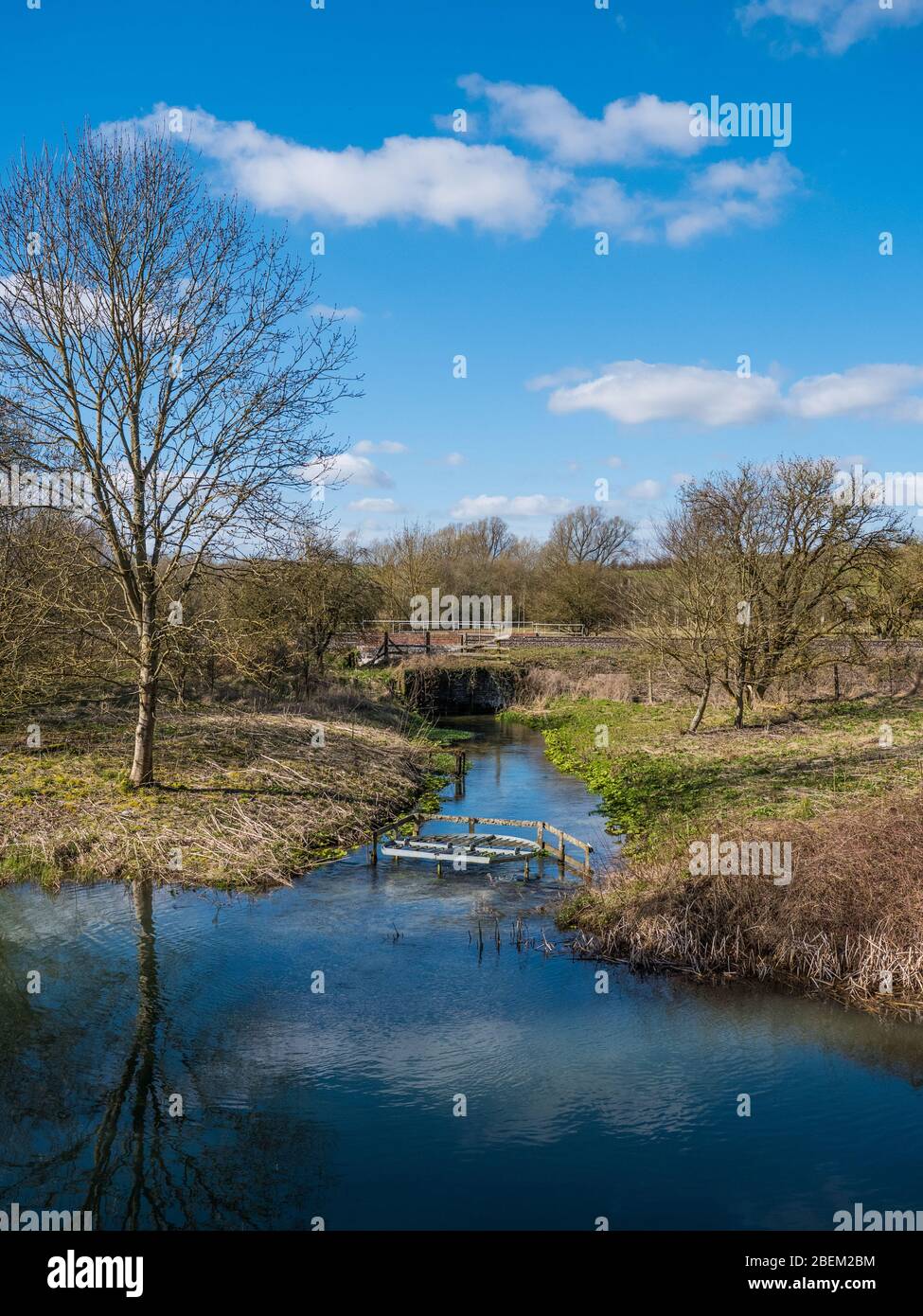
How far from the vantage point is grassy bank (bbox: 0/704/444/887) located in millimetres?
16406

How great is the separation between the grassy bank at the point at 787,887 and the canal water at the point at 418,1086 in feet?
1.98

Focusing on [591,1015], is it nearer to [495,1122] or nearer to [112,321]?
[495,1122]

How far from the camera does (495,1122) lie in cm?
905

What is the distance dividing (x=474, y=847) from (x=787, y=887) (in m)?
6.11

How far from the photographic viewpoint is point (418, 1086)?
9656mm

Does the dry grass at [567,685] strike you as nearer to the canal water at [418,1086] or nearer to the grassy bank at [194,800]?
the grassy bank at [194,800]

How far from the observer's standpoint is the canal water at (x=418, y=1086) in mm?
8047

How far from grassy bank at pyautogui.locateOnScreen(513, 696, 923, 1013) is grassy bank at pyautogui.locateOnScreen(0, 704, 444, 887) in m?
5.57
